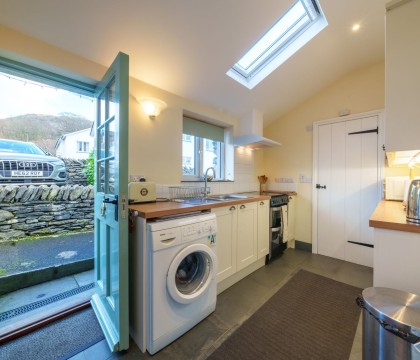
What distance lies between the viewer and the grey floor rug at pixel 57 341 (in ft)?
4.17

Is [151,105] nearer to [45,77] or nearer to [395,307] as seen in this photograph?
[45,77]

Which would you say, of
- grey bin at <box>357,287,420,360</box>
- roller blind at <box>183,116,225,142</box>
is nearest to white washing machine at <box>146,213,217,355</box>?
grey bin at <box>357,287,420,360</box>

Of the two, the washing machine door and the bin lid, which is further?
the washing machine door

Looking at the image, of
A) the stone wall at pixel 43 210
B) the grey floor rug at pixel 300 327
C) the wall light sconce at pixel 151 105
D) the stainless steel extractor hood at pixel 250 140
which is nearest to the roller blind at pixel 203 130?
the stainless steel extractor hood at pixel 250 140

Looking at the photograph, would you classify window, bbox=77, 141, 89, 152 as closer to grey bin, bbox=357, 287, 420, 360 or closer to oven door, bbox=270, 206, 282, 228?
oven door, bbox=270, 206, 282, 228

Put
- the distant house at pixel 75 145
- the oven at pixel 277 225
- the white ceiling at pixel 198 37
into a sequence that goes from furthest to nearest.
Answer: the oven at pixel 277 225 → the distant house at pixel 75 145 → the white ceiling at pixel 198 37

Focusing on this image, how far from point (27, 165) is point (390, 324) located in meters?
2.76

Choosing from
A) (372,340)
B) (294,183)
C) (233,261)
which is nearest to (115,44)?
(233,261)

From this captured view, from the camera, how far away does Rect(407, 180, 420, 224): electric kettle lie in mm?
1009

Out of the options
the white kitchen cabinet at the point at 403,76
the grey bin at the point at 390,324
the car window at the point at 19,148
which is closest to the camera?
the grey bin at the point at 390,324

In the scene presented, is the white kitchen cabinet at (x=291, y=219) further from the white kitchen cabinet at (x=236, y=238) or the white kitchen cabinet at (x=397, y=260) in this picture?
the white kitchen cabinet at (x=397, y=260)

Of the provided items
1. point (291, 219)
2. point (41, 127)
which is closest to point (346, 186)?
point (291, 219)

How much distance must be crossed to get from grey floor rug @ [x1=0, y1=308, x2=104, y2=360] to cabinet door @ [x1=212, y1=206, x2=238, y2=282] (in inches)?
42.5

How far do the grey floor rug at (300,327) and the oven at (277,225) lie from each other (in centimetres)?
63
